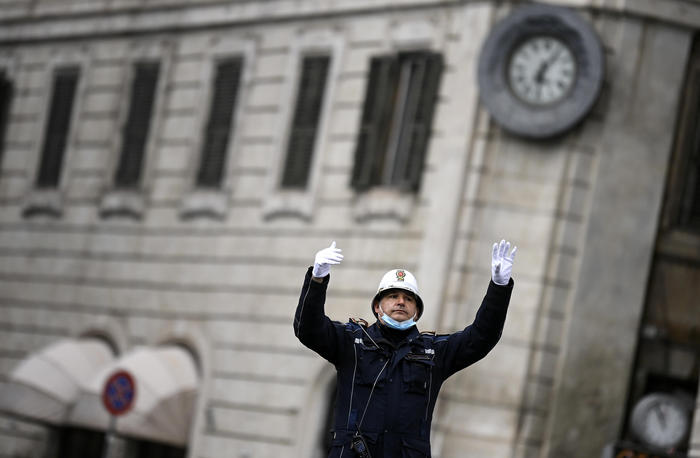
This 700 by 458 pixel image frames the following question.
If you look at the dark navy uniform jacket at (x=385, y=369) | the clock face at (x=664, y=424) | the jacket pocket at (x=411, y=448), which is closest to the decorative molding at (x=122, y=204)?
the clock face at (x=664, y=424)

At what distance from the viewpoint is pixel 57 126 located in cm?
3038

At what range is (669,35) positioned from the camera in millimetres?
22484

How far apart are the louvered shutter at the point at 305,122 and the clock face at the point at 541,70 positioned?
3848 mm

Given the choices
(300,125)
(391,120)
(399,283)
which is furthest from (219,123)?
(399,283)

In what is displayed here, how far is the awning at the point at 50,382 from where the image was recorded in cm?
2694

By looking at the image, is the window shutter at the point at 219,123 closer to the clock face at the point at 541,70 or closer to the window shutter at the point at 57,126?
the window shutter at the point at 57,126

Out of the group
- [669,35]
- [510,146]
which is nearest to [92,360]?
[510,146]

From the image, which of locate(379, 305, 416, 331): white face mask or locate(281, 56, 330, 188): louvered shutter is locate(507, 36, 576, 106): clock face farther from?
locate(379, 305, 416, 331): white face mask

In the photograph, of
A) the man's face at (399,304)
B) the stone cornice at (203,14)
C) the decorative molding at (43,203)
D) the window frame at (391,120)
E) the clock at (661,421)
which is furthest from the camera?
the decorative molding at (43,203)

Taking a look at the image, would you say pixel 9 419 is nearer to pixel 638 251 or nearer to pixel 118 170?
pixel 118 170

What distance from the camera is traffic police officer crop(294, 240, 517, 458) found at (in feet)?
34.4

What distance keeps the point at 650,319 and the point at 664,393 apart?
970 mm

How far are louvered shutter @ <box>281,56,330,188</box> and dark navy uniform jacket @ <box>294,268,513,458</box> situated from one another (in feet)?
47.7

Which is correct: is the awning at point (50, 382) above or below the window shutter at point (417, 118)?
below
